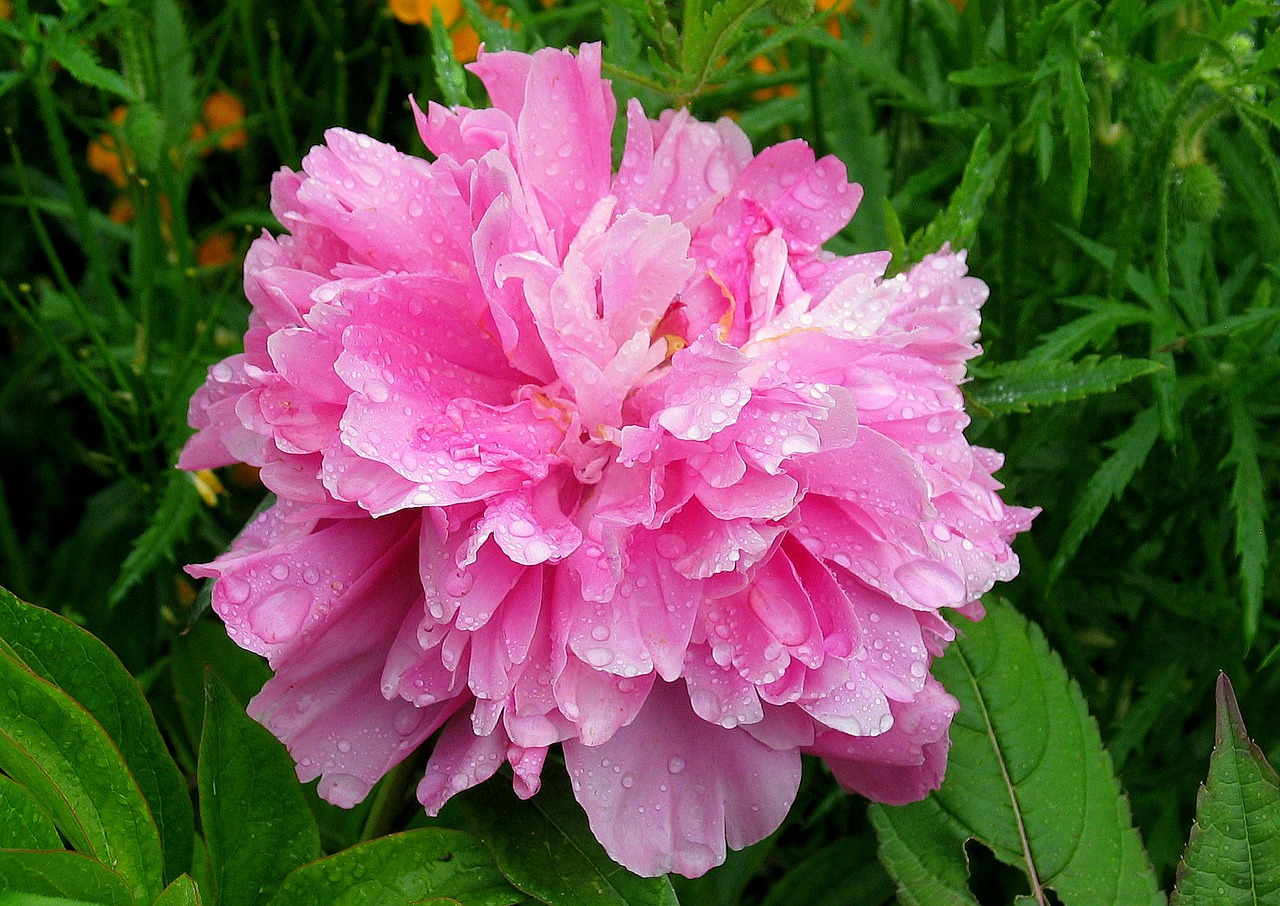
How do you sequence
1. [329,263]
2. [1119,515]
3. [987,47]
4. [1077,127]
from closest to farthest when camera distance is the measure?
[329,263] → [1077,127] → [987,47] → [1119,515]

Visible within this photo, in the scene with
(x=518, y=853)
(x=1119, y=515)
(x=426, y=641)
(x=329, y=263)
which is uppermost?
(x=329, y=263)

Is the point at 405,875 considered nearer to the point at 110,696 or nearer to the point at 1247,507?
Answer: the point at 110,696

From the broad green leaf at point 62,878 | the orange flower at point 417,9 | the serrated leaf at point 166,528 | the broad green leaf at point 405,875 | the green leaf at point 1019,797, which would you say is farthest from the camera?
the orange flower at point 417,9

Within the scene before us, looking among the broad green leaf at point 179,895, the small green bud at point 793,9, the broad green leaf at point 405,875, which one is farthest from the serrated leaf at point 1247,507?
the broad green leaf at point 179,895

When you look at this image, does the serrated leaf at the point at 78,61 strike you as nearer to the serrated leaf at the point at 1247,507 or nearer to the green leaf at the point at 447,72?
the green leaf at the point at 447,72

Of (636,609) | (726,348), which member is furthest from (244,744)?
(726,348)

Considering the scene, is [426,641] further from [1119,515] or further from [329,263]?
[1119,515]

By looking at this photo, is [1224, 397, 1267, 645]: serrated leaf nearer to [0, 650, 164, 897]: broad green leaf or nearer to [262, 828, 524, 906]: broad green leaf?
[262, 828, 524, 906]: broad green leaf
